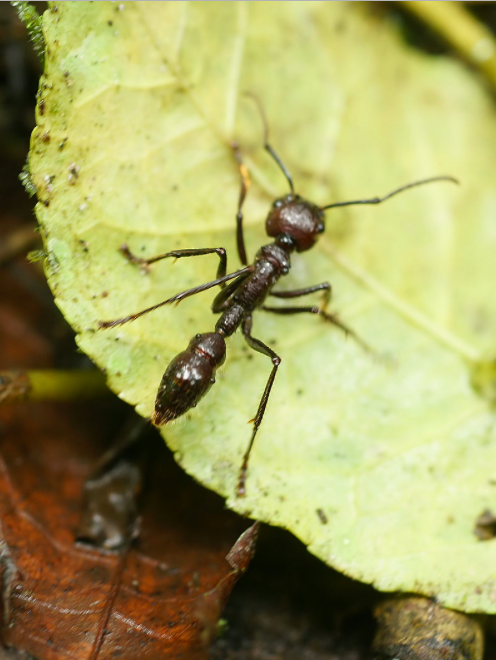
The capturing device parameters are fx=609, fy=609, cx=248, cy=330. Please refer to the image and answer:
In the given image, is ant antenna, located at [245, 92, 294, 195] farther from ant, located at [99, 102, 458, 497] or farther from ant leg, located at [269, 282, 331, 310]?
ant leg, located at [269, 282, 331, 310]

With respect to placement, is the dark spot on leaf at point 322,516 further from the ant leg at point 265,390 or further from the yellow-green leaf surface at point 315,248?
the ant leg at point 265,390

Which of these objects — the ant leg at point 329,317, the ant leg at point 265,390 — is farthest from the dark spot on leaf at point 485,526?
the ant leg at point 265,390

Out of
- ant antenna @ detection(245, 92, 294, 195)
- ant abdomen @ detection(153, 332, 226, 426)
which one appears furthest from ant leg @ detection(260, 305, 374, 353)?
ant antenna @ detection(245, 92, 294, 195)

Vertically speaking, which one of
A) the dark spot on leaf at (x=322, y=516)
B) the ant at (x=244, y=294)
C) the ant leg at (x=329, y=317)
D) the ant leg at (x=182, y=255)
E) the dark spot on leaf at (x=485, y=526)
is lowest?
the dark spot on leaf at (x=485, y=526)

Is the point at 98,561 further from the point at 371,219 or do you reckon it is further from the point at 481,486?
the point at 371,219

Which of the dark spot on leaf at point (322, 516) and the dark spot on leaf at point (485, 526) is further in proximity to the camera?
the dark spot on leaf at point (485, 526)

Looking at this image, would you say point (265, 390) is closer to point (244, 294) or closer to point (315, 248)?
point (244, 294)

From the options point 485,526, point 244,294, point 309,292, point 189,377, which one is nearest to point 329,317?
point 309,292

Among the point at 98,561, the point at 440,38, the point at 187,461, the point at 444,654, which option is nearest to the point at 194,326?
the point at 187,461
